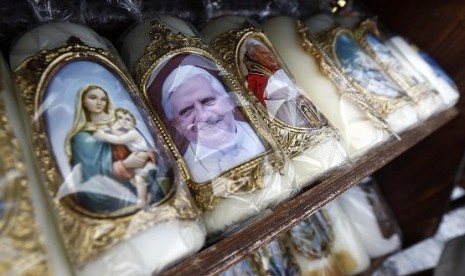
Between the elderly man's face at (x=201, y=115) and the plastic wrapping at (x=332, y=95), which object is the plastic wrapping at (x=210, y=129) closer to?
the elderly man's face at (x=201, y=115)

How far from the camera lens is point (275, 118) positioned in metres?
0.49

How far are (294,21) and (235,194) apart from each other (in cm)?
32

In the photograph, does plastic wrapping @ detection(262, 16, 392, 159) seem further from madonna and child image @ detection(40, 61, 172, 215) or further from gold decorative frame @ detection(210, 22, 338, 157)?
madonna and child image @ detection(40, 61, 172, 215)

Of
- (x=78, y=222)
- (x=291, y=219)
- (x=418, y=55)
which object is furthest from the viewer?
(x=418, y=55)

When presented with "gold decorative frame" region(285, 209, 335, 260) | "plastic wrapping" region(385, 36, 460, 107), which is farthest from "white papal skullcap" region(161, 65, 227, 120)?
"plastic wrapping" region(385, 36, 460, 107)

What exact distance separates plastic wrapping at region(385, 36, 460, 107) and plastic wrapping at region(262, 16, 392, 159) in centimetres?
24

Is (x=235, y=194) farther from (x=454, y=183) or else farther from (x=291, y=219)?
(x=454, y=183)

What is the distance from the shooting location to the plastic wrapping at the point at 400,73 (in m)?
0.69

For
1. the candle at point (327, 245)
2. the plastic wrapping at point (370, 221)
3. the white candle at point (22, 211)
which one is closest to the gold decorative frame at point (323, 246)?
the candle at point (327, 245)

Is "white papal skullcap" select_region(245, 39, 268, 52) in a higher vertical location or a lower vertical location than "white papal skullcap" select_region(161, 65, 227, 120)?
higher

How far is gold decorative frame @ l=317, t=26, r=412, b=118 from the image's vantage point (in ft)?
2.04

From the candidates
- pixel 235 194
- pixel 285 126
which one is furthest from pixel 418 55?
pixel 235 194

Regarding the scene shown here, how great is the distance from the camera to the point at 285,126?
1.60ft

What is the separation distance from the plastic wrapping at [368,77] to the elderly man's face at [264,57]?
14 centimetres
